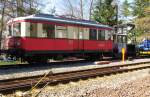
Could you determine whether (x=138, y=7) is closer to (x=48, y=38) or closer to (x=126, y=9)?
(x=126, y=9)

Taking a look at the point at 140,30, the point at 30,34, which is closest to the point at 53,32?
the point at 30,34

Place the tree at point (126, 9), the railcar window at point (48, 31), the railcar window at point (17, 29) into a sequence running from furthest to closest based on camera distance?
the tree at point (126, 9)
the railcar window at point (48, 31)
the railcar window at point (17, 29)

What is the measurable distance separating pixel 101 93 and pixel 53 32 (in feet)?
38.2

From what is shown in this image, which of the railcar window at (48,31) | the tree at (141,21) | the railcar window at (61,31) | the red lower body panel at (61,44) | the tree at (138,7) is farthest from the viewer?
Result: the tree at (138,7)

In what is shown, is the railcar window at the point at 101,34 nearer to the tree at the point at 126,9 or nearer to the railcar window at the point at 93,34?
the railcar window at the point at 93,34

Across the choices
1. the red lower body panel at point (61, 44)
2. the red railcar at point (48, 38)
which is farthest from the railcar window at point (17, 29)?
the red lower body panel at point (61, 44)

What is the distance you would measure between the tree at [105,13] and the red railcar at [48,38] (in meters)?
23.8

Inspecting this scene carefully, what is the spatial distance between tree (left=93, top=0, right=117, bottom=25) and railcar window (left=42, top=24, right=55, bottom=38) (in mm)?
27658

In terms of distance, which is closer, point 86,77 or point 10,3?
point 86,77

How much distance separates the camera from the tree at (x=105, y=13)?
164ft

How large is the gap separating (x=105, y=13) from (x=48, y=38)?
2976 cm

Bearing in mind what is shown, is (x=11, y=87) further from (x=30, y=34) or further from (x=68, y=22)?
(x=68, y=22)

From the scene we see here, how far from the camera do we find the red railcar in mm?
20562

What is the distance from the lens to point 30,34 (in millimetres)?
20656
